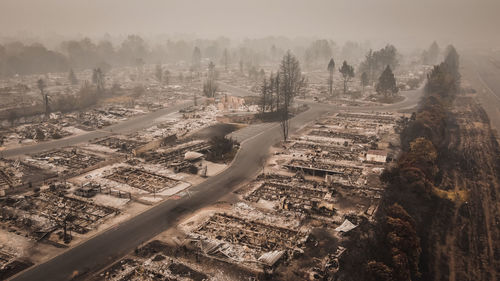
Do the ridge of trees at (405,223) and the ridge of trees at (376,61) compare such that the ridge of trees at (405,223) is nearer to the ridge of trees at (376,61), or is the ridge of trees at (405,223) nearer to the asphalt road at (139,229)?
the asphalt road at (139,229)

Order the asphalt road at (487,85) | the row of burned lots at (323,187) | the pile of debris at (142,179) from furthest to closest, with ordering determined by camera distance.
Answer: the asphalt road at (487,85), the pile of debris at (142,179), the row of burned lots at (323,187)

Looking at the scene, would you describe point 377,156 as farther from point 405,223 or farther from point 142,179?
point 142,179

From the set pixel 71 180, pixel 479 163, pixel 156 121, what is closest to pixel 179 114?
pixel 156 121

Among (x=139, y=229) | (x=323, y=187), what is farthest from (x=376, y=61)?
(x=139, y=229)

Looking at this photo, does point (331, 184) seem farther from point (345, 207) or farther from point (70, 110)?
point (70, 110)

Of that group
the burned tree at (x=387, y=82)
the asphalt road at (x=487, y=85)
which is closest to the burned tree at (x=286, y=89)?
the burned tree at (x=387, y=82)

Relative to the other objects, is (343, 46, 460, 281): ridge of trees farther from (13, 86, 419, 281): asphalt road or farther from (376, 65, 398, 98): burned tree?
(376, 65, 398, 98): burned tree

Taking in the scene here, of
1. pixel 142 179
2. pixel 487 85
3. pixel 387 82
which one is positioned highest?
pixel 387 82

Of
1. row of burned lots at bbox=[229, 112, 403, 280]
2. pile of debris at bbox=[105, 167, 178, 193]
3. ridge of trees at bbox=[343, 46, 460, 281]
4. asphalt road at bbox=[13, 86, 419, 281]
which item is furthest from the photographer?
pile of debris at bbox=[105, 167, 178, 193]

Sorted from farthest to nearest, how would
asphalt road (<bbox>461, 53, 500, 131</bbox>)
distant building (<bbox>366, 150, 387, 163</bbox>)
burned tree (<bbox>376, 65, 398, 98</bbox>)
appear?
burned tree (<bbox>376, 65, 398, 98</bbox>)
asphalt road (<bbox>461, 53, 500, 131</bbox>)
distant building (<bbox>366, 150, 387, 163</bbox>)

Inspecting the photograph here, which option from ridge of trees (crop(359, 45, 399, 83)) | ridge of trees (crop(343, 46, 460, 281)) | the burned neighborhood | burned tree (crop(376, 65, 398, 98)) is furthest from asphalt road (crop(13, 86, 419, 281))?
ridge of trees (crop(359, 45, 399, 83))
